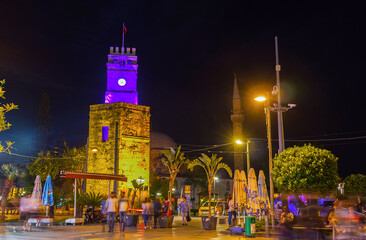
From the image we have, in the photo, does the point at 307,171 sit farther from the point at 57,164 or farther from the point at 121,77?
the point at 121,77

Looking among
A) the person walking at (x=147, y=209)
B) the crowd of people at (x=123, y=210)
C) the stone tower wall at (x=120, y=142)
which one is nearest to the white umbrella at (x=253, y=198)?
the crowd of people at (x=123, y=210)

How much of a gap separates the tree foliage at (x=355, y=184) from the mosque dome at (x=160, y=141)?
108ft

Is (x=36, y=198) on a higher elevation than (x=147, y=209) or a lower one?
higher

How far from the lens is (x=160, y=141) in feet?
222

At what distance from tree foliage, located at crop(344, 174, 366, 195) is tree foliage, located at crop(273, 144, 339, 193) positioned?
61.6 feet

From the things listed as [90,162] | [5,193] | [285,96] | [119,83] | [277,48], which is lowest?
[5,193]

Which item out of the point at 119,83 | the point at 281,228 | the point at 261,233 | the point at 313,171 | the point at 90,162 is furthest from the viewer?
the point at 119,83

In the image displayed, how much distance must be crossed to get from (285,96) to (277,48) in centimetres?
489

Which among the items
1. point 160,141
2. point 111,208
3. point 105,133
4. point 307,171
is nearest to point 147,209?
point 111,208

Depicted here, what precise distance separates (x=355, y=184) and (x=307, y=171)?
22.3 meters

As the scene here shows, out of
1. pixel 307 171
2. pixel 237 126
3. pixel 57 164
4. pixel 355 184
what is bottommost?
pixel 355 184

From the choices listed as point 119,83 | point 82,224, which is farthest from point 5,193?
point 119,83

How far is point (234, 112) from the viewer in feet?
198

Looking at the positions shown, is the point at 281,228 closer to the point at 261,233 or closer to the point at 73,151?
the point at 261,233
